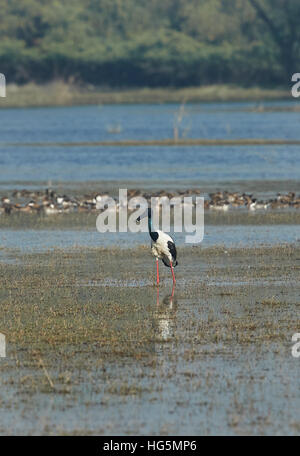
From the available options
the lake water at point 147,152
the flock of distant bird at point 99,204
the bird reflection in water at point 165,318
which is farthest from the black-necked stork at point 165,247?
the lake water at point 147,152

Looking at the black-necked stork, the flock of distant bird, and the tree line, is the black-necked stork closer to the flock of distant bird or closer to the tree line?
the flock of distant bird

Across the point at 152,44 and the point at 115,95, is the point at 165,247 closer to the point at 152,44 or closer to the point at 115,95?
the point at 115,95

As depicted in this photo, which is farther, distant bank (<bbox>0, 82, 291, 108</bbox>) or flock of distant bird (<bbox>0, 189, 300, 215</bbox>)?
distant bank (<bbox>0, 82, 291, 108</bbox>)

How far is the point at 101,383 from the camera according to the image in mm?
9516

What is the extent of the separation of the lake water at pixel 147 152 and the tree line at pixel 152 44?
19.1 m

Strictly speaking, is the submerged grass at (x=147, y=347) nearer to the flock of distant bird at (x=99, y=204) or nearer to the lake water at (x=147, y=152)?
the flock of distant bird at (x=99, y=204)

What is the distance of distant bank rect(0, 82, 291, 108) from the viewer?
3452 inches

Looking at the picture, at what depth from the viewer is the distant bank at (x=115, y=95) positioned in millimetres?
87688

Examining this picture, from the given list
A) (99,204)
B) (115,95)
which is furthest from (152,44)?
(99,204)

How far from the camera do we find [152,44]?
98.8 m

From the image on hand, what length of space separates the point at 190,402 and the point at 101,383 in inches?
34.5

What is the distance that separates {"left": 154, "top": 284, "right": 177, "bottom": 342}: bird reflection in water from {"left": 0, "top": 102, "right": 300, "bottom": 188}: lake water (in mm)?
16819

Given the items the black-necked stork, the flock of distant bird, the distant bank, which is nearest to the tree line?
the distant bank
